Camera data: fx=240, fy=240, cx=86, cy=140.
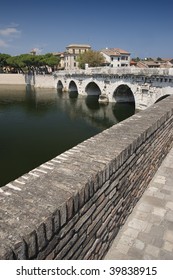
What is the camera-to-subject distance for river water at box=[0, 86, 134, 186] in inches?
488

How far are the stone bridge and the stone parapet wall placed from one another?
19627 mm

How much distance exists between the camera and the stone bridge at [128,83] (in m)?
23.1

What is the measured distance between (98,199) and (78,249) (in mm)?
634

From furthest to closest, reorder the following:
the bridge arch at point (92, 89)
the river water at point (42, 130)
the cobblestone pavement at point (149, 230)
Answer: the bridge arch at point (92, 89) → the river water at point (42, 130) → the cobblestone pavement at point (149, 230)

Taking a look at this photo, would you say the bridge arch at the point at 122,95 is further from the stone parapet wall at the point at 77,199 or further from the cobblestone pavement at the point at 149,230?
the stone parapet wall at the point at 77,199

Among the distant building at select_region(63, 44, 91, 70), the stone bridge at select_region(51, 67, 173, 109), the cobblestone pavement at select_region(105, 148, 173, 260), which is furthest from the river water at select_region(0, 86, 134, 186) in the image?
the distant building at select_region(63, 44, 91, 70)

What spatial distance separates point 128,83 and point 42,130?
13.6m

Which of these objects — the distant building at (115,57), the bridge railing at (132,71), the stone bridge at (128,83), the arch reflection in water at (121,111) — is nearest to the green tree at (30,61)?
the distant building at (115,57)

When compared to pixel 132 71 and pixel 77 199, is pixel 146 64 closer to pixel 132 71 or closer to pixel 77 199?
pixel 132 71

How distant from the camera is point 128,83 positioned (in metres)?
27.6

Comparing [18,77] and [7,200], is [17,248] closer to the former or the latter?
[7,200]

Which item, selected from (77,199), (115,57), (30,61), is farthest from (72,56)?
(77,199)

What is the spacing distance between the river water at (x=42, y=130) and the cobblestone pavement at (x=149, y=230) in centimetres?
689

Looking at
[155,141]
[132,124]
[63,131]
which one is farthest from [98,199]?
[63,131]
